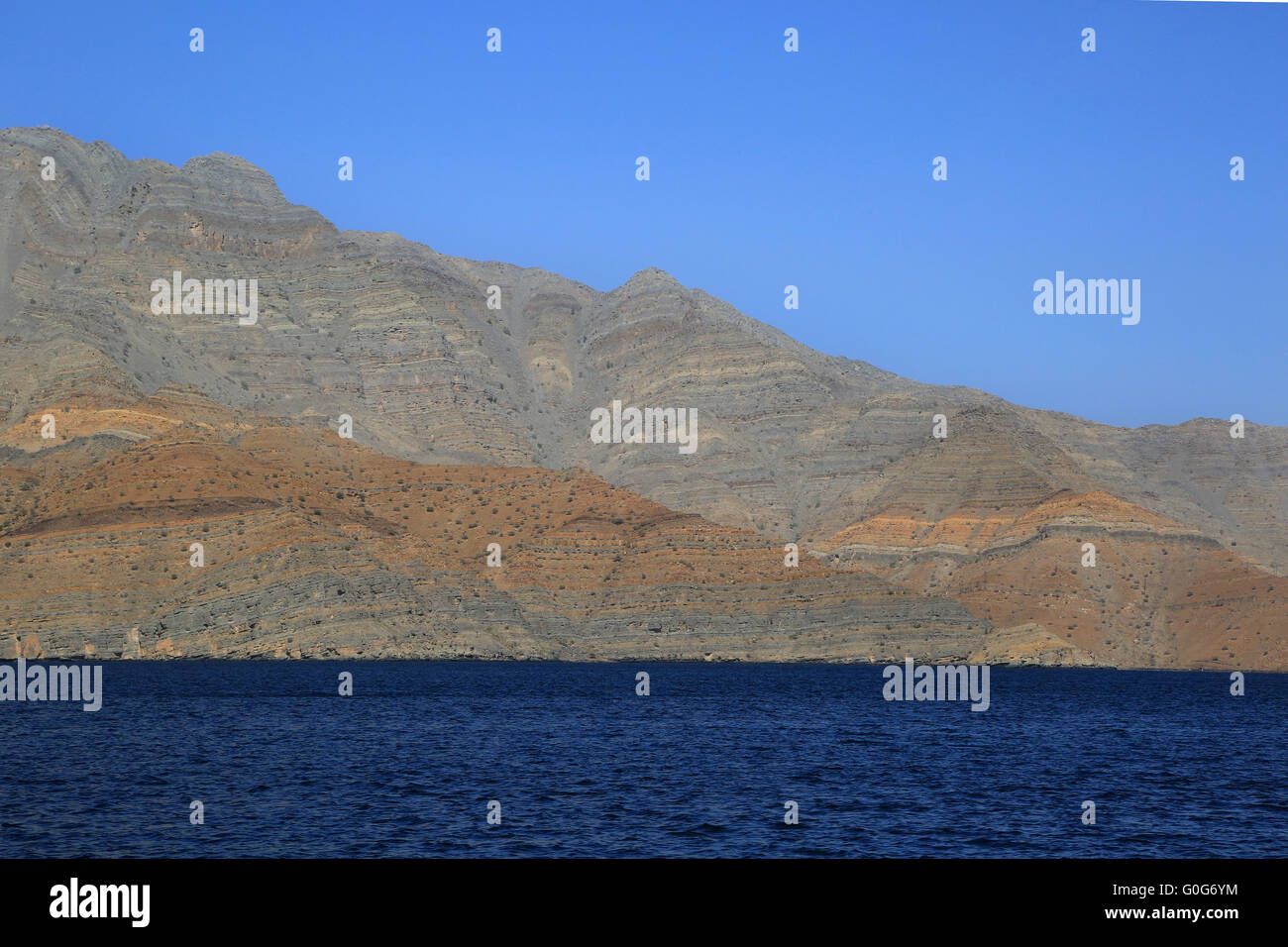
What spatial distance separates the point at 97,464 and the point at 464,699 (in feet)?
243

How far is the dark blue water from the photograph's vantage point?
38.4 meters

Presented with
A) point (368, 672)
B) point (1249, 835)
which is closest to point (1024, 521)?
point (368, 672)

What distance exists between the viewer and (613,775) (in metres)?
52.6

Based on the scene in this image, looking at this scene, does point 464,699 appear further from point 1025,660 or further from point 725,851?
point 1025,660

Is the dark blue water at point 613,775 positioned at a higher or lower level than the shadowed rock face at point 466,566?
lower

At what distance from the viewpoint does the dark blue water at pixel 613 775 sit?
126ft

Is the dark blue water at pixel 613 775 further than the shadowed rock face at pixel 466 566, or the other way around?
the shadowed rock face at pixel 466 566

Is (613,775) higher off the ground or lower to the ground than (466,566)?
lower

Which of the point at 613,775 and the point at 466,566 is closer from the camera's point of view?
the point at 613,775

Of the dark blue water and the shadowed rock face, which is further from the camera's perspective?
the shadowed rock face
